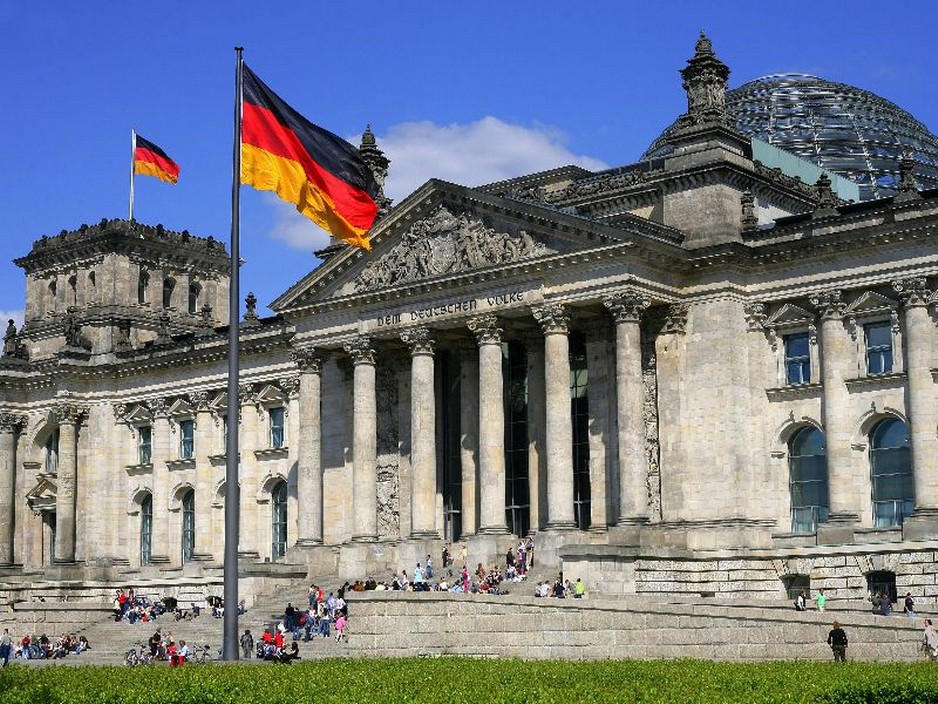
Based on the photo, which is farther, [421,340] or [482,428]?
[421,340]

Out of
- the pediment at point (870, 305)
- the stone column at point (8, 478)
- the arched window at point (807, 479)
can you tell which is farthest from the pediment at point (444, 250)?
the stone column at point (8, 478)

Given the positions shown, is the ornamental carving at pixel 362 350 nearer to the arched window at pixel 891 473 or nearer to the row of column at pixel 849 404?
the row of column at pixel 849 404

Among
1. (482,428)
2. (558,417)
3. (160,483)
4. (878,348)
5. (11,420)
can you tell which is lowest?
(160,483)

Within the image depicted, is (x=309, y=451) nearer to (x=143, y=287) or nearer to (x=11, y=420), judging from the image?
(x=11, y=420)

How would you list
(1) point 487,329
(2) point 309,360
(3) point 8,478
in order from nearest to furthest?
(1) point 487,329 < (2) point 309,360 < (3) point 8,478

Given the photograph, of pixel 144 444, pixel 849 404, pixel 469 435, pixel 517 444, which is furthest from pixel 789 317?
pixel 144 444

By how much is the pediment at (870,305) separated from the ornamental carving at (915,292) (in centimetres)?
69

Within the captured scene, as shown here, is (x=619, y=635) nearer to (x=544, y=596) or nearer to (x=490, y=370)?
(x=544, y=596)

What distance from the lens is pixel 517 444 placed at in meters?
67.8

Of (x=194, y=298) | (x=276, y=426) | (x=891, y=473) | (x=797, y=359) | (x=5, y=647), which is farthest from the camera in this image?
(x=194, y=298)

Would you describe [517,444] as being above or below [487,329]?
below

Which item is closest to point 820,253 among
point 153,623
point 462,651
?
point 462,651

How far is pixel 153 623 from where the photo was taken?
7112 centimetres

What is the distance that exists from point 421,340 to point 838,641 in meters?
27.9
